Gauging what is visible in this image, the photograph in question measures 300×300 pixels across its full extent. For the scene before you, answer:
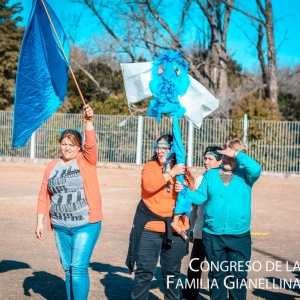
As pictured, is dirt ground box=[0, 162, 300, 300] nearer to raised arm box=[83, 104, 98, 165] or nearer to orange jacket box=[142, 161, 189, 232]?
orange jacket box=[142, 161, 189, 232]

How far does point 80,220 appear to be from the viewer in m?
5.76

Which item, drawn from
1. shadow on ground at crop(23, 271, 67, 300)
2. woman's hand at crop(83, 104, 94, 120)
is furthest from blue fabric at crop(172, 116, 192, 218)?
shadow on ground at crop(23, 271, 67, 300)

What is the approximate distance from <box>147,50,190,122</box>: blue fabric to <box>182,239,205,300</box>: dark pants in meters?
1.44

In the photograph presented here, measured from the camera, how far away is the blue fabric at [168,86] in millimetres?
6250

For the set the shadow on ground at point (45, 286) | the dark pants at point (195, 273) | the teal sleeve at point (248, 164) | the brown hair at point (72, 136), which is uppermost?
the brown hair at point (72, 136)

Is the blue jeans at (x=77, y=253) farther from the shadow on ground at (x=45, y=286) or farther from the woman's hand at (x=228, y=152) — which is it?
the woman's hand at (x=228, y=152)

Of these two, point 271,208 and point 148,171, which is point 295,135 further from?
point 148,171

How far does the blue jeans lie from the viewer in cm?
577

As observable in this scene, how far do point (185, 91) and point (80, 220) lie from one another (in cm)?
168

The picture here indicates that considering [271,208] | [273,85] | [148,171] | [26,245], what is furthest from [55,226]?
[273,85]

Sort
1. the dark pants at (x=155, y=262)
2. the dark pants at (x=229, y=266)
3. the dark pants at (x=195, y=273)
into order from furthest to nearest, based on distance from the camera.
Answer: the dark pants at (x=195, y=273)
the dark pants at (x=155, y=262)
the dark pants at (x=229, y=266)

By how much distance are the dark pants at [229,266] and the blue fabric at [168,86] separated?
1.29 meters

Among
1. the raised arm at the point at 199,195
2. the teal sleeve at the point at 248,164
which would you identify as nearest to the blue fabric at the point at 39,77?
the raised arm at the point at 199,195

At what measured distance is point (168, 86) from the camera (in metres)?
6.24
